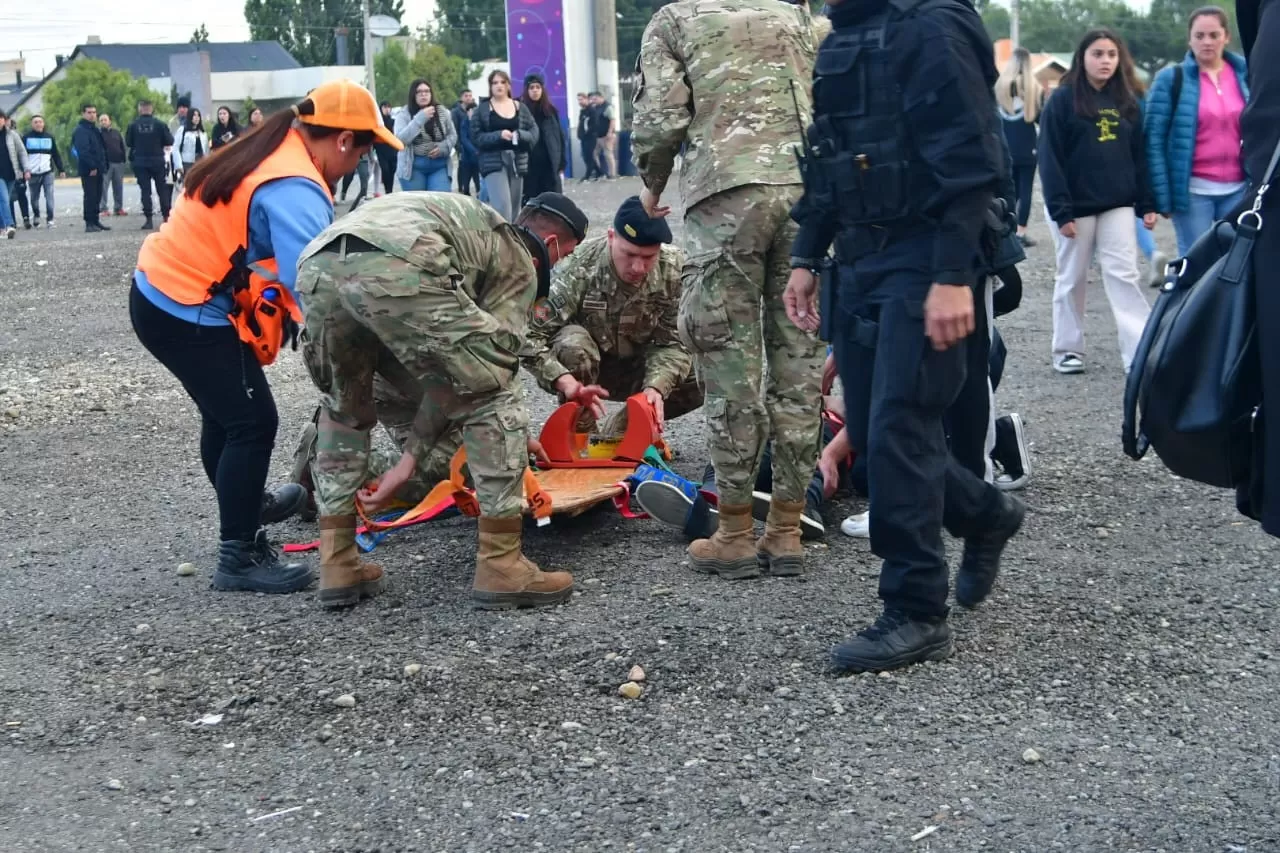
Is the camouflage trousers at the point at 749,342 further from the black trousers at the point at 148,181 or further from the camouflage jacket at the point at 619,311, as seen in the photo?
the black trousers at the point at 148,181

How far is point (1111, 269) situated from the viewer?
301 inches

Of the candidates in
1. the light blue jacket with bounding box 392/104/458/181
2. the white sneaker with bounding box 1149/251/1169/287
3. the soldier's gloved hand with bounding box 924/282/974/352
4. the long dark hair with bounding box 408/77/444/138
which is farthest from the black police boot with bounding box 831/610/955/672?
the long dark hair with bounding box 408/77/444/138

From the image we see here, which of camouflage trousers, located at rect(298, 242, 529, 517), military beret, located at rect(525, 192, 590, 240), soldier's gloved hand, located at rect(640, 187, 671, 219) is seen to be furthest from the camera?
soldier's gloved hand, located at rect(640, 187, 671, 219)

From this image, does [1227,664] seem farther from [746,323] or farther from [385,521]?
[385,521]

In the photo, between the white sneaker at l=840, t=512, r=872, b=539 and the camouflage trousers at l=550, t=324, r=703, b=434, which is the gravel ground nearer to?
the white sneaker at l=840, t=512, r=872, b=539

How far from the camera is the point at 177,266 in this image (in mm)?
4637

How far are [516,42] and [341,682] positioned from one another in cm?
2894

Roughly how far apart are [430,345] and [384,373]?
1.96ft

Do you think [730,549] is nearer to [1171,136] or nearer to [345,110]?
[345,110]

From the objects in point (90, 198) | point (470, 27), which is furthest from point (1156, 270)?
point (470, 27)

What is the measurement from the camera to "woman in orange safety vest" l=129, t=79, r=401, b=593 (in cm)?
450

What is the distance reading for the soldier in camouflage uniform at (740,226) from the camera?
4.50 m

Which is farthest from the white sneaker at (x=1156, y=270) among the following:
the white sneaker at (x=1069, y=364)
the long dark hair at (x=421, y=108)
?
the long dark hair at (x=421, y=108)

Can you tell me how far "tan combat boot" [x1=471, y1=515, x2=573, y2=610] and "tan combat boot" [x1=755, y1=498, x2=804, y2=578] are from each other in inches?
28.5
